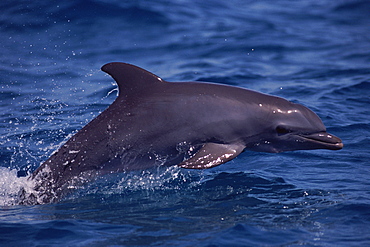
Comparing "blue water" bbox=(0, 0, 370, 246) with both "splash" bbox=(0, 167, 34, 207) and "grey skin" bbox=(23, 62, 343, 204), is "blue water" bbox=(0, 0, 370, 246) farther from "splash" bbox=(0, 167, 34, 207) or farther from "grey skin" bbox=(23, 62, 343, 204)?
"grey skin" bbox=(23, 62, 343, 204)

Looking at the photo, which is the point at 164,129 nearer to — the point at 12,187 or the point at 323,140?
the point at 323,140

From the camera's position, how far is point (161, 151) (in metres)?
6.48

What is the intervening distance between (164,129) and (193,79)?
6.71 m

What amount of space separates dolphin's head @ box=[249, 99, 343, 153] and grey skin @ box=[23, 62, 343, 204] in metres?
0.01

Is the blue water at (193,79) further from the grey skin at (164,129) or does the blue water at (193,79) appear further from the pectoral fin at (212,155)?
the pectoral fin at (212,155)

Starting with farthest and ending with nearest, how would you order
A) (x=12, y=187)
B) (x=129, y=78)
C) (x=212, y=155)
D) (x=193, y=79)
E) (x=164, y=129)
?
(x=193, y=79) → (x=12, y=187) → (x=129, y=78) → (x=164, y=129) → (x=212, y=155)

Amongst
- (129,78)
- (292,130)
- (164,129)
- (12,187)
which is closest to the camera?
(164,129)

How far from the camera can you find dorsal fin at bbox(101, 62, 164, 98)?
644 cm

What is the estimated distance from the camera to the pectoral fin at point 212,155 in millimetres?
5941

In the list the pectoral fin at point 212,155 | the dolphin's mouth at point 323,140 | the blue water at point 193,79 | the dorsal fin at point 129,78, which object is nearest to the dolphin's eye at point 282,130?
the dolphin's mouth at point 323,140

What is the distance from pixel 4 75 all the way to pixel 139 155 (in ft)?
26.6

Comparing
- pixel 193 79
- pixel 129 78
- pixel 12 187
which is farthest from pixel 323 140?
pixel 193 79

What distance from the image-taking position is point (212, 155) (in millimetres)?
6184

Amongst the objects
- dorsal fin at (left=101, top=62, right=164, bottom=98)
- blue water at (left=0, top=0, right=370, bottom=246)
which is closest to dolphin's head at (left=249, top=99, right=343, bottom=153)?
blue water at (left=0, top=0, right=370, bottom=246)
